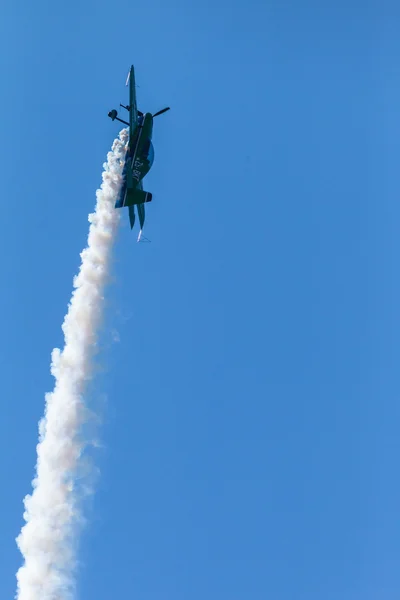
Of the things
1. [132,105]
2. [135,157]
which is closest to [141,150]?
[135,157]

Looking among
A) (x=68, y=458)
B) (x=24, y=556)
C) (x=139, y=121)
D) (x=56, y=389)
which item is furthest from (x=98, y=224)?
(x=24, y=556)

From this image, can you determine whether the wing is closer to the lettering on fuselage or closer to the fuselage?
the fuselage

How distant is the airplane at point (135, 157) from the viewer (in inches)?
2403

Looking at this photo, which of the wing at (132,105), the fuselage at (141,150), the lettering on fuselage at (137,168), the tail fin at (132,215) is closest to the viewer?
the fuselage at (141,150)

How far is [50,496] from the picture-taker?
56656 mm

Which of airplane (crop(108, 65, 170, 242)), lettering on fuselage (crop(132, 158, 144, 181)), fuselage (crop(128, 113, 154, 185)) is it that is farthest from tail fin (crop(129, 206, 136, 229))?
lettering on fuselage (crop(132, 158, 144, 181))

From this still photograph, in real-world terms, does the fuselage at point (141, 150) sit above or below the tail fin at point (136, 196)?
above

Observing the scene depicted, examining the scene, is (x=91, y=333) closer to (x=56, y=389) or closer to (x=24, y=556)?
(x=56, y=389)

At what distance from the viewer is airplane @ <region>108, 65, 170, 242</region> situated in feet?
200

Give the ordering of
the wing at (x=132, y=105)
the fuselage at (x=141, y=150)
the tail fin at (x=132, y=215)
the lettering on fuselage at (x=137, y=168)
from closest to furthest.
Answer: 1. the fuselage at (x=141, y=150)
2. the wing at (x=132, y=105)
3. the lettering on fuselage at (x=137, y=168)
4. the tail fin at (x=132, y=215)

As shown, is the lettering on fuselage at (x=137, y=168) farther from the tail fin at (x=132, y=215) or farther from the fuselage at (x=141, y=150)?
the tail fin at (x=132, y=215)

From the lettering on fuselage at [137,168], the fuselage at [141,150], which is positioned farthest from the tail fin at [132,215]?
the lettering on fuselage at [137,168]

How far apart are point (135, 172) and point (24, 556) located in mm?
33694

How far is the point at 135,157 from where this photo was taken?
6159cm
